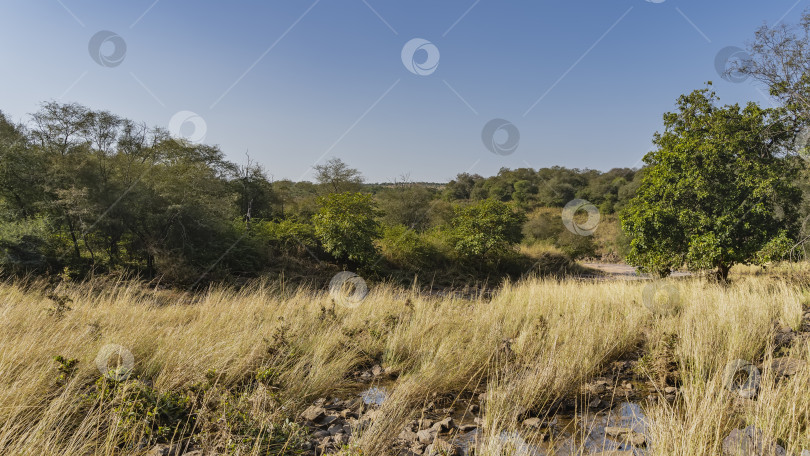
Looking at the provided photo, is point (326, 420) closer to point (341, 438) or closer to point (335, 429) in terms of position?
point (335, 429)

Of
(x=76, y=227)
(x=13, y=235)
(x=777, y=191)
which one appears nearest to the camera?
(x=777, y=191)

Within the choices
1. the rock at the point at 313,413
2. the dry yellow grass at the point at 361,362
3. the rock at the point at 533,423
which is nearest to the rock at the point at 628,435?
the dry yellow grass at the point at 361,362

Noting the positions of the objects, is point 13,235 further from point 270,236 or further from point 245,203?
point 245,203

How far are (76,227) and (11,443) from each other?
36.9ft

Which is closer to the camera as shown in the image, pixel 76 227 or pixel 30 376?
pixel 30 376

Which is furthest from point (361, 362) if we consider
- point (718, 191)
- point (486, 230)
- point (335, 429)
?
point (486, 230)

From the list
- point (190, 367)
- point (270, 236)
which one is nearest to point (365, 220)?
point (270, 236)

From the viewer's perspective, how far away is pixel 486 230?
722 inches

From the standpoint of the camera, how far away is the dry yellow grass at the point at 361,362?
2.64 m

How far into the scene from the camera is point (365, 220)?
15375 millimetres

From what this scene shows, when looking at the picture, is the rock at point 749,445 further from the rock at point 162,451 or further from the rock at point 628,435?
the rock at point 162,451

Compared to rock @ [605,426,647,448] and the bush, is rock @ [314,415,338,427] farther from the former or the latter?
the bush
